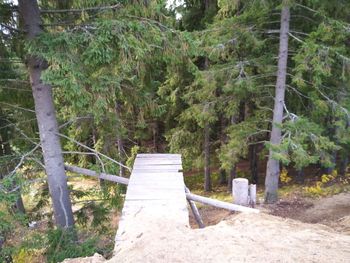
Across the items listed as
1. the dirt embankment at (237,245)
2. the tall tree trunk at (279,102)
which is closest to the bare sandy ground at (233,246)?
the dirt embankment at (237,245)

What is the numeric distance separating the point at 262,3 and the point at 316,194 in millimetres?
7543

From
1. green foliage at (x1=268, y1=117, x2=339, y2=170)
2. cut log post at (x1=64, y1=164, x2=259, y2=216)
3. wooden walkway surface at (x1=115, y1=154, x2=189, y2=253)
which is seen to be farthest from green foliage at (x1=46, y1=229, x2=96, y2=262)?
green foliage at (x1=268, y1=117, x2=339, y2=170)

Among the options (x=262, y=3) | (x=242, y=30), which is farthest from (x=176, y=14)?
(x=262, y=3)

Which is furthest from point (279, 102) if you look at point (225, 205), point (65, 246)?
point (65, 246)

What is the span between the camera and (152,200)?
5.31m

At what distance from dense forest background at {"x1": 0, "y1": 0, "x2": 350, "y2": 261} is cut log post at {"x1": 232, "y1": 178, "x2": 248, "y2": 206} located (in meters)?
2.38

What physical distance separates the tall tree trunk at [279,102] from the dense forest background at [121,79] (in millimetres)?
33

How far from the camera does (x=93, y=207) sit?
23.8ft

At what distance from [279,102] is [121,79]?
5981mm

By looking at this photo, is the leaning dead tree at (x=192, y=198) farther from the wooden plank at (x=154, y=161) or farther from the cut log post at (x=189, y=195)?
the wooden plank at (x=154, y=161)

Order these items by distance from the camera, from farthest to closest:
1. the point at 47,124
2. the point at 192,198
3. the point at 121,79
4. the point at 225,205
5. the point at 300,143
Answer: the point at 300,143 → the point at 121,79 → the point at 47,124 → the point at 192,198 → the point at 225,205

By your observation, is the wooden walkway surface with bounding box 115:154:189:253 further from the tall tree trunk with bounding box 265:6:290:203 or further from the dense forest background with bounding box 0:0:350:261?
the tall tree trunk with bounding box 265:6:290:203

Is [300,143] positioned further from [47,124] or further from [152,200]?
[47,124]

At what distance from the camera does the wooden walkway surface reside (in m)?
4.32
